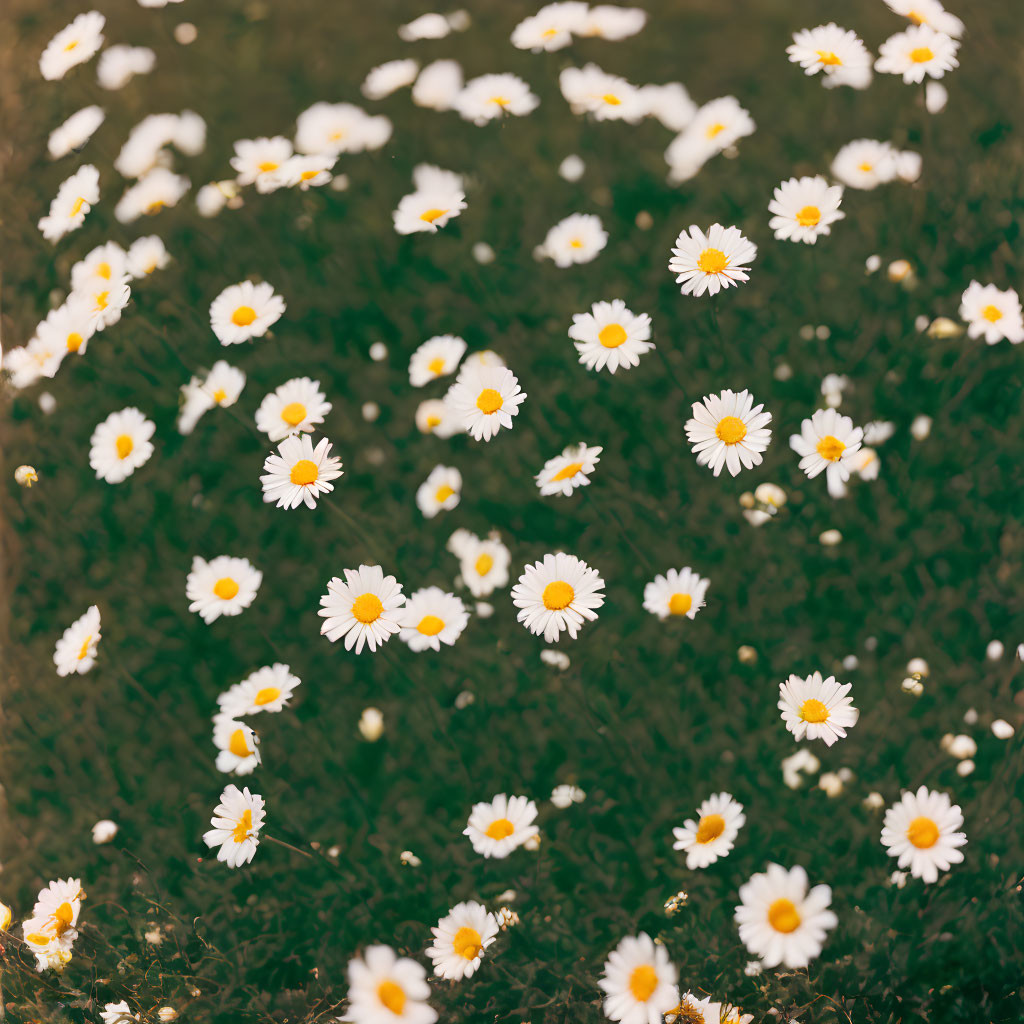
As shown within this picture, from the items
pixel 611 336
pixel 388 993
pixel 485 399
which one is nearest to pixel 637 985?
pixel 388 993

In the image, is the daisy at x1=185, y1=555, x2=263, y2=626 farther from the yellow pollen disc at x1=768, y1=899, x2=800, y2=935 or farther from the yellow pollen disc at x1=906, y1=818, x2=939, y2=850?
the yellow pollen disc at x1=906, y1=818, x2=939, y2=850

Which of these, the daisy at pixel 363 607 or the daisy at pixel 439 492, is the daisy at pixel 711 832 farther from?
the daisy at pixel 439 492

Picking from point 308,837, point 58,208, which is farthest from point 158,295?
point 308,837

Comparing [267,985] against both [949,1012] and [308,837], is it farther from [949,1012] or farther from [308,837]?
[949,1012]

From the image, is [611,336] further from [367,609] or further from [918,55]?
[918,55]

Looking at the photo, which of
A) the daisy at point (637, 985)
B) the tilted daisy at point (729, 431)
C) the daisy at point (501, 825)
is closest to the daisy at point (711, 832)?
the daisy at point (637, 985)
